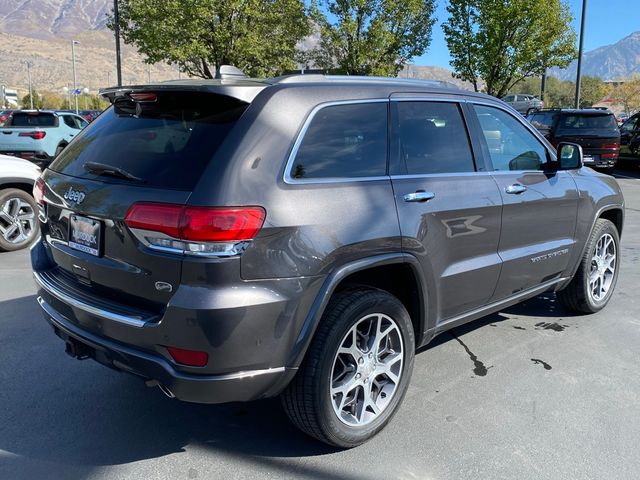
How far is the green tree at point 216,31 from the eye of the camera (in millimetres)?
18938

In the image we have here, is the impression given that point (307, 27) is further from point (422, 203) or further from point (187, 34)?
point (422, 203)

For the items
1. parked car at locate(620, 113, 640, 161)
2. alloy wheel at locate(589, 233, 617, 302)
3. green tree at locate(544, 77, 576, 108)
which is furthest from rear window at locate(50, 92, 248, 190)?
green tree at locate(544, 77, 576, 108)

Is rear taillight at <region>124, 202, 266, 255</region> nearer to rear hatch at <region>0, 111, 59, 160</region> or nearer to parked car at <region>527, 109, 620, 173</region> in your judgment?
rear hatch at <region>0, 111, 59, 160</region>

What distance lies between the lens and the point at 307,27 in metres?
22.4

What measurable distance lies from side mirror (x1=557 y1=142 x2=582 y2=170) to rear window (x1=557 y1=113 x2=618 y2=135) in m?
11.6

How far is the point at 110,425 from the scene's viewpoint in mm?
3191

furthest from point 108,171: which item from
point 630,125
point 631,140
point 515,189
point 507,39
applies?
point 507,39

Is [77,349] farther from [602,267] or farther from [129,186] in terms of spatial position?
[602,267]

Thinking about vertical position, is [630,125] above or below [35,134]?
above

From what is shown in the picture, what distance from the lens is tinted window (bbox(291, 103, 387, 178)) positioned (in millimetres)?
2766

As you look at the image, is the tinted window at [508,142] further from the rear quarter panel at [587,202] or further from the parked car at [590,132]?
the parked car at [590,132]

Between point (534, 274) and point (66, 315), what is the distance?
3.10m

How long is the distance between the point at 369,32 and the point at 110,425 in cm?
2350

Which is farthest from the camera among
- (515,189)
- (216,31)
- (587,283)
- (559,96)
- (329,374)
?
(559,96)
